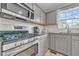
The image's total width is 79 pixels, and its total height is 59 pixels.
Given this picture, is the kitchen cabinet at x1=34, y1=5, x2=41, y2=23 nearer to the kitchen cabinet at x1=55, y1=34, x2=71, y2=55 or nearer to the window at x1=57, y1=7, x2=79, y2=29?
the window at x1=57, y1=7, x2=79, y2=29

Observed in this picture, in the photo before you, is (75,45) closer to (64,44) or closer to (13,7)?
(64,44)

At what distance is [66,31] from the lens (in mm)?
2020

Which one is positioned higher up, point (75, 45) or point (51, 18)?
point (51, 18)

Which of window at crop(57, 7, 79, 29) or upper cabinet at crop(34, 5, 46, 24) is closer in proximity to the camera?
window at crop(57, 7, 79, 29)

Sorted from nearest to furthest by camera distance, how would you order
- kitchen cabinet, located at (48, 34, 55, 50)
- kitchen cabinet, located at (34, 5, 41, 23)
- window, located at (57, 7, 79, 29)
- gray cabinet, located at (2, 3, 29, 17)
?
1. gray cabinet, located at (2, 3, 29, 17)
2. window, located at (57, 7, 79, 29)
3. kitchen cabinet, located at (34, 5, 41, 23)
4. kitchen cabinet, located at (48, 34, 55, 50)

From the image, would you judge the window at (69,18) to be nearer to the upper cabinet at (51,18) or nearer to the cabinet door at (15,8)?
the upper cabinet at (51,18)

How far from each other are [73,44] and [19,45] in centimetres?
132

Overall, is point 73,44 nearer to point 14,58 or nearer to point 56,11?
point 56,11

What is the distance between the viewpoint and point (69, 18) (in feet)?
6.04

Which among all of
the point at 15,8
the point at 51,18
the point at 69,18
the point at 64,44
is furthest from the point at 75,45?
the point at 15,8

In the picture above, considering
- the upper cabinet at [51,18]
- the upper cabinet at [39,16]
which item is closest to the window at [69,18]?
the upper cabinet at [51,18]

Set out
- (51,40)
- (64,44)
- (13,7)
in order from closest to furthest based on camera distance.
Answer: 1. (13,7)
2. (64,44)
3. (51,40)

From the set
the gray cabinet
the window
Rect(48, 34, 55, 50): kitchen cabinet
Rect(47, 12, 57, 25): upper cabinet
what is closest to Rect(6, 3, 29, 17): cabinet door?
the gray cabinet

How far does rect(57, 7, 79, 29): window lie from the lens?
1754mm
